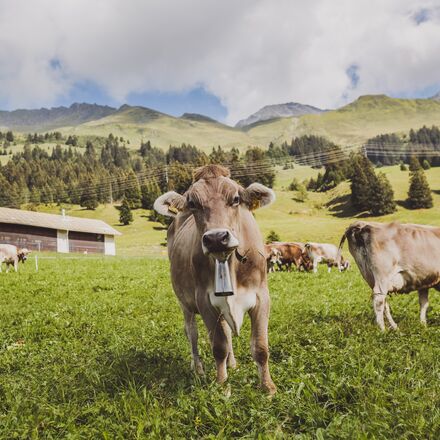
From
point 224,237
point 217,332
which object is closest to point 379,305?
point 217,332

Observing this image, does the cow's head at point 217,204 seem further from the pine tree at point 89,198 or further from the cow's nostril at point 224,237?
the pine tree at point 89,198

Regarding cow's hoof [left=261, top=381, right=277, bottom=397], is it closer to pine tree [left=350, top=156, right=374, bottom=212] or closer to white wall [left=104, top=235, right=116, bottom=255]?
white wall [left=104, top=235, right=116, bottom=255]

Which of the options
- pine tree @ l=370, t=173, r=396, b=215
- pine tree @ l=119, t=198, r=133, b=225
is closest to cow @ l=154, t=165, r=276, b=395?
pine tree @ l=370, t=173, r=396, b=215

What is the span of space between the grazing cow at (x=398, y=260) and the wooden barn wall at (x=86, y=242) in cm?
6819

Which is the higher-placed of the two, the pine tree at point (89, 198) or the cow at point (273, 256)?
the pine tree at point (89, 198)

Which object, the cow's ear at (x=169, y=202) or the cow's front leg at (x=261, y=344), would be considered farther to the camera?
the cow's ear at (x=169, y=202)

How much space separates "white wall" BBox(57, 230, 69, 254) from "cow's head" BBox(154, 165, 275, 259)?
6917cm

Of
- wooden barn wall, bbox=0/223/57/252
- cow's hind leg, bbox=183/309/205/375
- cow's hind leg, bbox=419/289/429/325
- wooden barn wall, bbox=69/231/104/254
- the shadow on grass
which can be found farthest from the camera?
wooden barn wall, bbox=69/231/104/254

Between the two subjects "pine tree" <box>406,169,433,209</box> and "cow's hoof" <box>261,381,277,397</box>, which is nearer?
"cow's hoof" <box>261,381,277,397</box>

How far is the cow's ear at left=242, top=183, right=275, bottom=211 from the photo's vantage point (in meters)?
5.30

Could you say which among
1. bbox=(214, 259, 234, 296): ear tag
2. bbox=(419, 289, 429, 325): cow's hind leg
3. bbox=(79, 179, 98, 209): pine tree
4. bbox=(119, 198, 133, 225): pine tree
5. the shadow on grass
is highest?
bbox=(79, 179, 98, 209): pine tree

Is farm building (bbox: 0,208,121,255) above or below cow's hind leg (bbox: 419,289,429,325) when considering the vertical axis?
above

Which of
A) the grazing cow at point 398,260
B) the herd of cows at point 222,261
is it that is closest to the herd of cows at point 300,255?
the grazing cow at point 398,260

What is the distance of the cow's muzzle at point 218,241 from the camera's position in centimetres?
441
